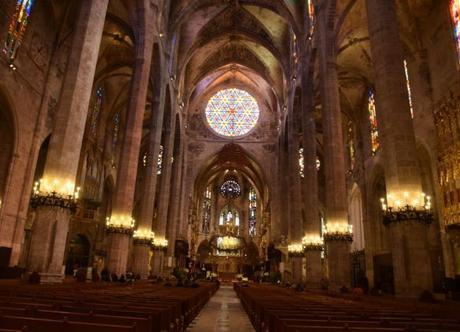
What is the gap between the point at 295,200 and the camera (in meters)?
26.6

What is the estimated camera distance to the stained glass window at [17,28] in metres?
16.9

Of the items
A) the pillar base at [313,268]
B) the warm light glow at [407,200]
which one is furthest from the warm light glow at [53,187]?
the pillar base at [313,268]

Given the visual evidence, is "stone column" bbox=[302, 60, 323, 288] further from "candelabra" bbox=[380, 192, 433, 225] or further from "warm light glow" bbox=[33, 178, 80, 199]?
"warm light glow" bbox=[33, 178, 80, 199]

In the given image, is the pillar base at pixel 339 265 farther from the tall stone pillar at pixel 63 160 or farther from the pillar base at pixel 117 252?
the tall stone pillar at pixel 63 160

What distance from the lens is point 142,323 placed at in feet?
10.8

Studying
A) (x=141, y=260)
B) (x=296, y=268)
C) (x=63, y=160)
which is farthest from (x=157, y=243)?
(x=63, y=160)

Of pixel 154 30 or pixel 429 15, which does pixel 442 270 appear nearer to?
pixel 429 15

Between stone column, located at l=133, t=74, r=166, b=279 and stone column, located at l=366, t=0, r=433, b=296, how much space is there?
576 inches

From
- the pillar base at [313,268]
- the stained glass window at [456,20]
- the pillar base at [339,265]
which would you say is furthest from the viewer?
the pillar base at [313,268]

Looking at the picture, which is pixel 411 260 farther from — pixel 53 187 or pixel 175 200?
pixel 175 200

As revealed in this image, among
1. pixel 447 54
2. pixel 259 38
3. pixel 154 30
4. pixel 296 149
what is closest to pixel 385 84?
pixel 447 54

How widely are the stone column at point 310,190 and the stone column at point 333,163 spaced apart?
11.1 ft

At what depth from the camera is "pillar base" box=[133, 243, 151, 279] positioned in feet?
65.6

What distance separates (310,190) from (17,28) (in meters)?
18.6
